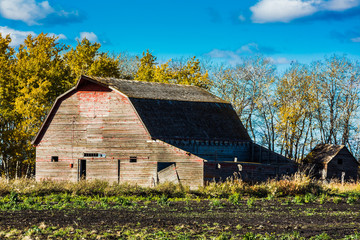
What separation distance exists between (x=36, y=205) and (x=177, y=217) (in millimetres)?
6499

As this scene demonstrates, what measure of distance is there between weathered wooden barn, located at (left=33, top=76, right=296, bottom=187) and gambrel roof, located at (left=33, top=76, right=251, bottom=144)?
88mm

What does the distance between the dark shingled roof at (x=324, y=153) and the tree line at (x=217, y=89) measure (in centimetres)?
341

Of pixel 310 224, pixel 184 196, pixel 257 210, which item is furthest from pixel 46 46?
pixel 310 224

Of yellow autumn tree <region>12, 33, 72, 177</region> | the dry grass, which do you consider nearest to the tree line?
yellow autumn tree <region>12, 33, 72, 177</region>

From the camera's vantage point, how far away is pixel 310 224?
17.3 metres

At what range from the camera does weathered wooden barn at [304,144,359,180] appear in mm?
51188

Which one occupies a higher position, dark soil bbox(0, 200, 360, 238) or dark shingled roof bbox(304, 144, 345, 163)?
dark shingled roof bbox(304, 144, 345, 163)

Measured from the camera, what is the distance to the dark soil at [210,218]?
16203 mm

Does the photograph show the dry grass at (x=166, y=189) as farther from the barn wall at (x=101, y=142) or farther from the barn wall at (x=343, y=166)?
the barn wall at (x=343, y=166)

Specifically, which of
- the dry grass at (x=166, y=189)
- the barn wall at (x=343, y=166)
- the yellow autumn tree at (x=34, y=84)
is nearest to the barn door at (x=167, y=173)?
the dry grass at (x=166, y=189)

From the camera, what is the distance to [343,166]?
51.8 metres

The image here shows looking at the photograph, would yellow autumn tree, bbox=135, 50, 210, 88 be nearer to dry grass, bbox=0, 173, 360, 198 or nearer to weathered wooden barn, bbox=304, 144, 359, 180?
weathered wooden barn, bbox=304, 144, 359, 180

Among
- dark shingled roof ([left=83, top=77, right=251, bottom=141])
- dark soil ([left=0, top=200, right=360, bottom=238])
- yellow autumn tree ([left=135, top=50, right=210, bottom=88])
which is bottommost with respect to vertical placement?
dark soil ([left=0, top=200, right=360, bottom=238])

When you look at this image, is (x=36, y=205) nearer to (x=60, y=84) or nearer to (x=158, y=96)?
(x=158, y=96)
